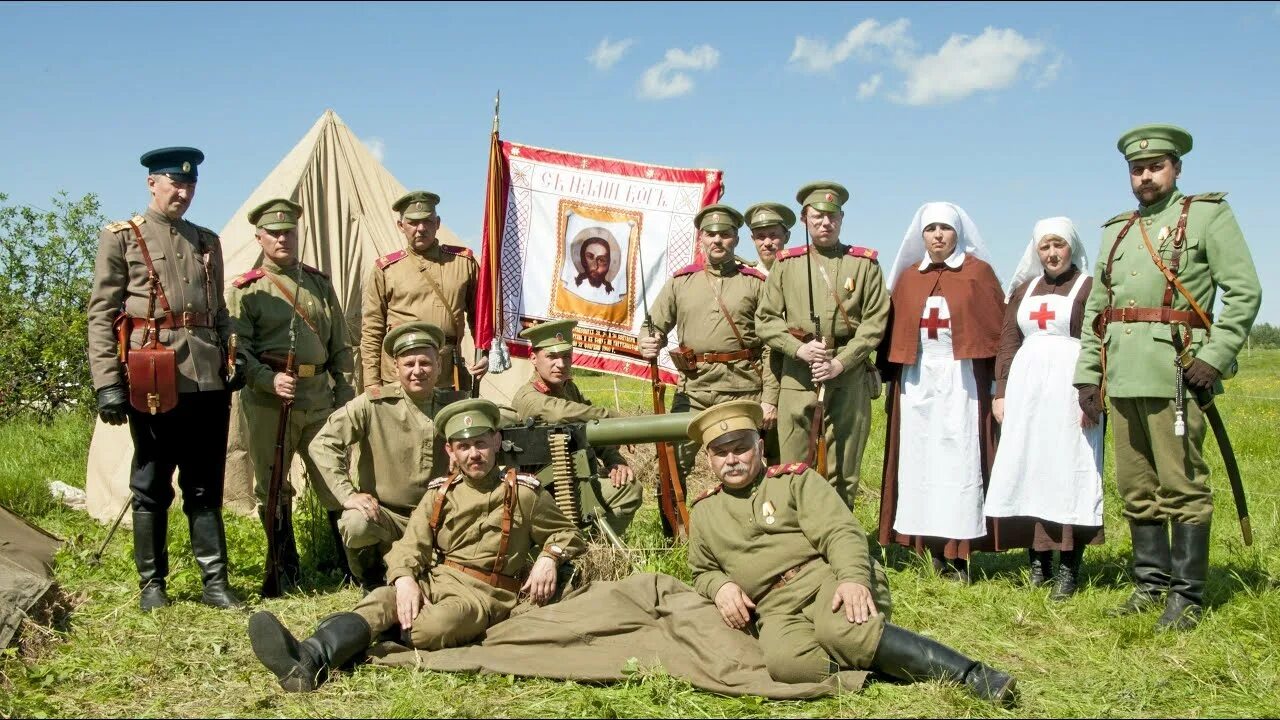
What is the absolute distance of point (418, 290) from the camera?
224 inches

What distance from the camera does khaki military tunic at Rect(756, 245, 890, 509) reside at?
5203 millimetres

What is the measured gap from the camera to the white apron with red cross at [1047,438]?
476 centimetres

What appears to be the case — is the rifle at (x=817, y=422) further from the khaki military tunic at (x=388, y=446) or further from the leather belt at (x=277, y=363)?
the leather belt at (x=277, y=363)

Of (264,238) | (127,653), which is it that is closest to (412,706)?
(127,653)

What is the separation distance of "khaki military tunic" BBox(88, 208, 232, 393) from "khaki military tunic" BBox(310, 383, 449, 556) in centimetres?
61

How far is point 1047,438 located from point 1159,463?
623 mm

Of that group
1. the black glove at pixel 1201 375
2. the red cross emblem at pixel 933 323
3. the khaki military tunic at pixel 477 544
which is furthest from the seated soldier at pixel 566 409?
the black glove at pixel 1201 375

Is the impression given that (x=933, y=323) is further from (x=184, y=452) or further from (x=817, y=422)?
(x=184, y=452)

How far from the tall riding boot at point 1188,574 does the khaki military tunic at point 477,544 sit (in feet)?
8.26

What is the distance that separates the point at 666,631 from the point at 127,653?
6.98 feet

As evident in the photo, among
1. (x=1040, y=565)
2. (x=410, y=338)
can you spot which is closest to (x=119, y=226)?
(x=410, y=338)

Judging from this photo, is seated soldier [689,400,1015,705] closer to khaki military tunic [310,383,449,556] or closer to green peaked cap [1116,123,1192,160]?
khaki military tunic [310,383,449,556]

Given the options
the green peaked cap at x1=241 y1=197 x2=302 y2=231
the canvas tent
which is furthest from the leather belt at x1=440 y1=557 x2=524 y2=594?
the canvas tent

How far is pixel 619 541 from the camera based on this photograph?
490cm
